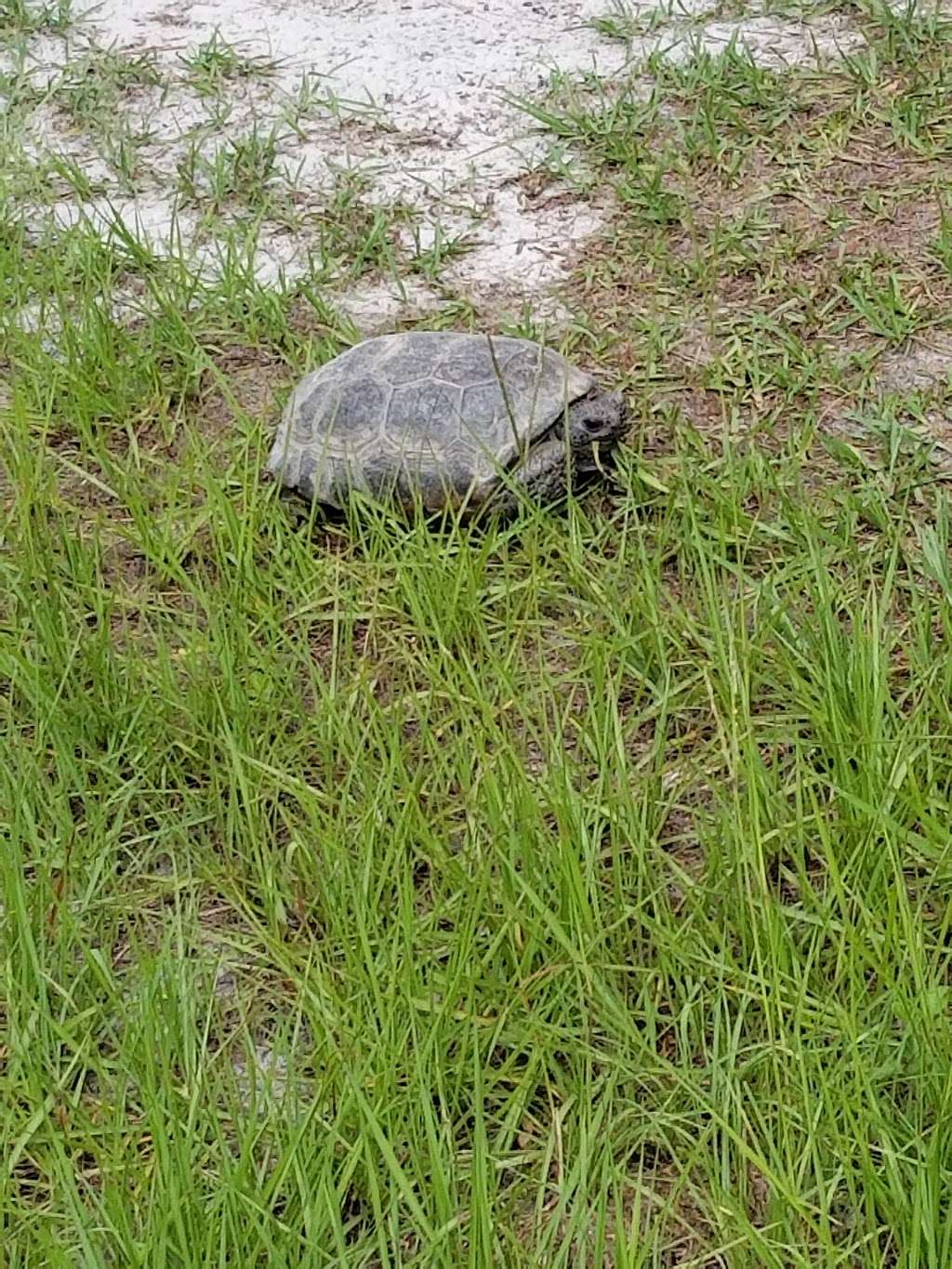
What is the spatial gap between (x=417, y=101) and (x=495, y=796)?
93.9 inches

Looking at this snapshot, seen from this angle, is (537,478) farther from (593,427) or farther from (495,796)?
(495,796)

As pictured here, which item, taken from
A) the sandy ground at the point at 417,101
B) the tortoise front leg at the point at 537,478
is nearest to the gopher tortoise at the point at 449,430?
the tortoise front leg at the point at 537,478

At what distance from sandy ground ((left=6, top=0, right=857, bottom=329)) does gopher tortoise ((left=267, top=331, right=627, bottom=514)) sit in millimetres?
514

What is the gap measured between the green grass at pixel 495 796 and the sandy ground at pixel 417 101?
0.16 metres

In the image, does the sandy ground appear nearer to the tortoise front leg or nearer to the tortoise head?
the tortoise head

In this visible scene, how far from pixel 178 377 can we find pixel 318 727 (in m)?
1.05

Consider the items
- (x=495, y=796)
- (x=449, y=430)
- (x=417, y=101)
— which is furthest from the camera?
(x=417, y=101)

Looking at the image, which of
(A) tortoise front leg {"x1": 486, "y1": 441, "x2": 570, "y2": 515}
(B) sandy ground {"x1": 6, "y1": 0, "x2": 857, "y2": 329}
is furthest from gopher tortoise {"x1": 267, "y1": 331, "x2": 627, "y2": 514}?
(B) sandy ground {"x1": 6, "y1": 0, "x2": 857, "y2": 329}

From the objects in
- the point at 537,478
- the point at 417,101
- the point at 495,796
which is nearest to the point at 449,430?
the point at 537,478

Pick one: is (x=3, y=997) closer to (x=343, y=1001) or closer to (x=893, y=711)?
(x=343, y=1001)

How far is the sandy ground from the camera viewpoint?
124 inches

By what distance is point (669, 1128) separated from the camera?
1564mm

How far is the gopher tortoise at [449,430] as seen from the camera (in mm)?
2367

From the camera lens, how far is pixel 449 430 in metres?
2.38
